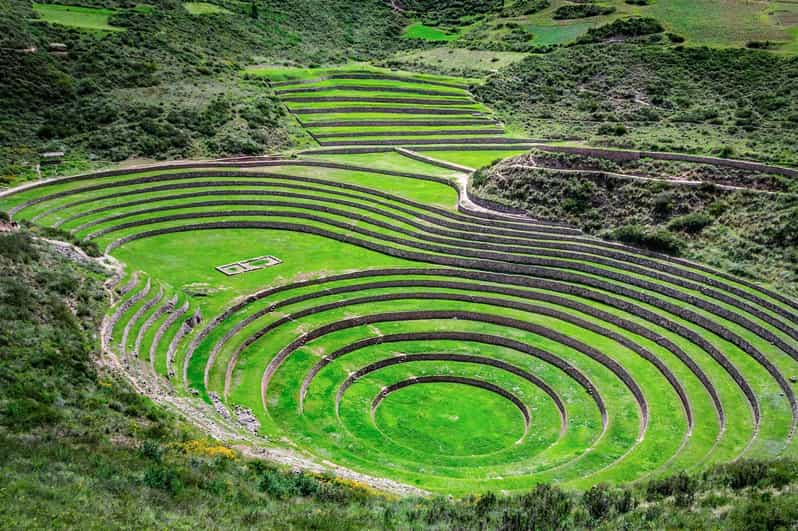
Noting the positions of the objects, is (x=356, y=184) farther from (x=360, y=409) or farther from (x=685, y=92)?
(x=685, y=92)

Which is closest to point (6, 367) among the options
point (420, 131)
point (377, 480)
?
point (377, 480)

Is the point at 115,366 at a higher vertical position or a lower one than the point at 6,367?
lower

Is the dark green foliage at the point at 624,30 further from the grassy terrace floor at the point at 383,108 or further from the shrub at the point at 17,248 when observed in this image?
the shrub at the point at 17,248

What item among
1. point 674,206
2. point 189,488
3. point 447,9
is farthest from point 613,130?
point 447,9

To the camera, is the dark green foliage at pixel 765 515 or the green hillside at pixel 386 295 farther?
the green hillside at pixel 386 295

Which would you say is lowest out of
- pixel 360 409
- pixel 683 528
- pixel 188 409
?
pixel 360 409

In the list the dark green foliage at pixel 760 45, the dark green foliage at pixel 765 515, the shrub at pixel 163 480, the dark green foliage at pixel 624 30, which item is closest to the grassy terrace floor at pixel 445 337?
the dark green foliage at pixel 765 515
